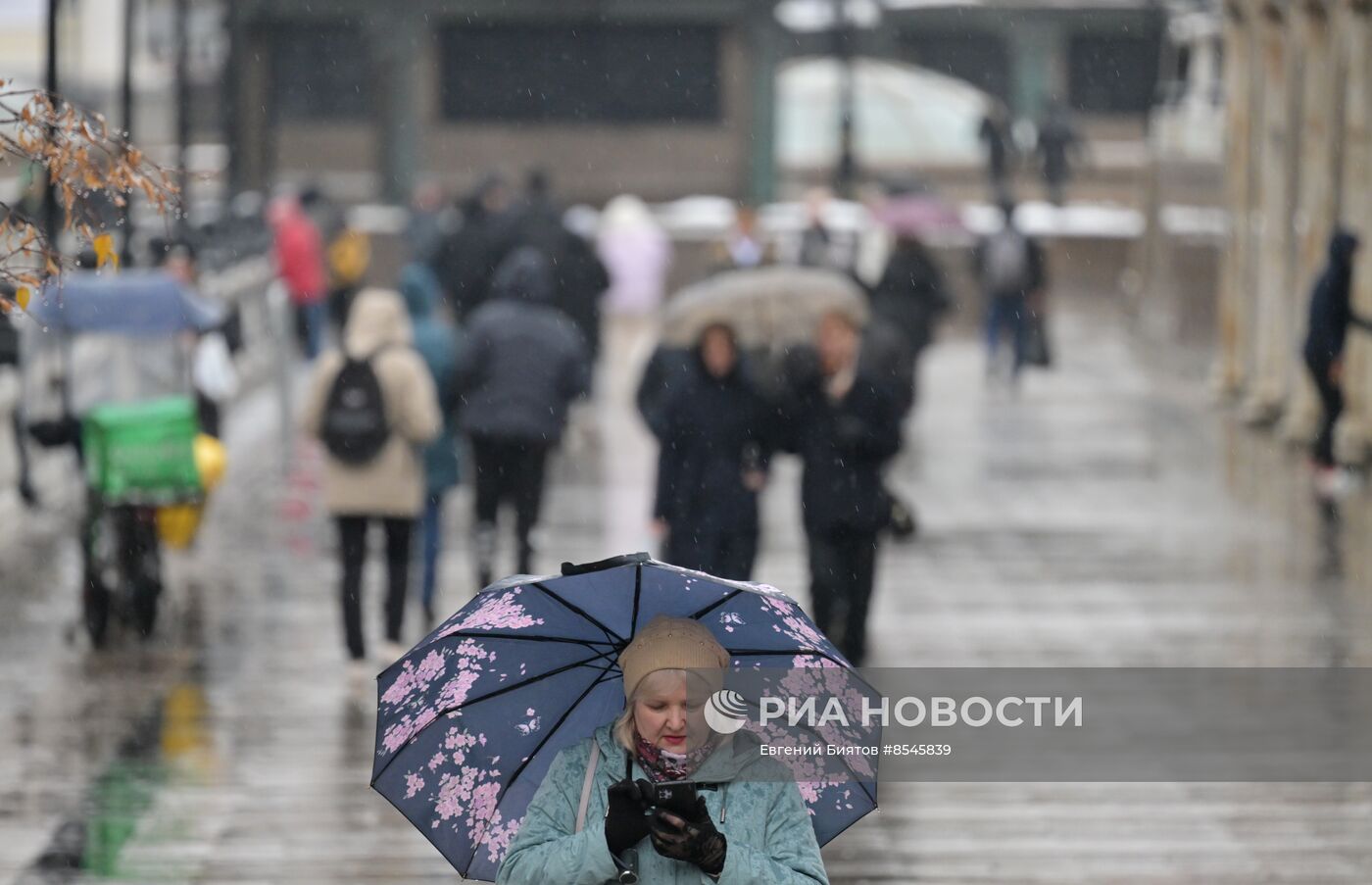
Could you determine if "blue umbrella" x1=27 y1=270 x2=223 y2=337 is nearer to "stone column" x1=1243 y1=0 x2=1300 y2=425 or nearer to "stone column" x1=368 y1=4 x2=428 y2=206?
"stone column" x1=1243 y1=0 x2=1300 y2=425

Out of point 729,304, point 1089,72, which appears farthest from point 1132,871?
point 1089,72

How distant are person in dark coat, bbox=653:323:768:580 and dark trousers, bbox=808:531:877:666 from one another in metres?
0.30

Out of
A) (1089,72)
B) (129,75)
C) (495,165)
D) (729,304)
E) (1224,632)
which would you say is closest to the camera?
(1224,632)

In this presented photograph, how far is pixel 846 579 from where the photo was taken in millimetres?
11422

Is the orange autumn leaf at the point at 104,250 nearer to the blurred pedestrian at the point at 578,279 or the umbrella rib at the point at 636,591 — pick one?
the umbrella rib at the point at 636,591

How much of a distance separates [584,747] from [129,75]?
41.4 ft

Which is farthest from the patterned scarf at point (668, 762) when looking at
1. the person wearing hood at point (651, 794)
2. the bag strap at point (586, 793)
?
the bag strap at point (586, 793)

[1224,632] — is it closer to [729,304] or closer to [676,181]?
[729,304]

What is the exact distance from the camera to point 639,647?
462 centimetres

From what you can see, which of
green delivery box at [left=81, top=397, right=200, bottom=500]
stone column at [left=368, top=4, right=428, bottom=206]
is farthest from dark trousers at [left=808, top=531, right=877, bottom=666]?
stone column at [left=368, top=4, right=428, bottom=206]

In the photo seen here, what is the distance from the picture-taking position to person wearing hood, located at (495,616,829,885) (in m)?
4.42

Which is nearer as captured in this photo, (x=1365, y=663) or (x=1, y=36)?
(x=1365, y=663)

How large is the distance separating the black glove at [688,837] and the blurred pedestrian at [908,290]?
15454mm

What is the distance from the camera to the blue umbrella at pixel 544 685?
16.5ft
